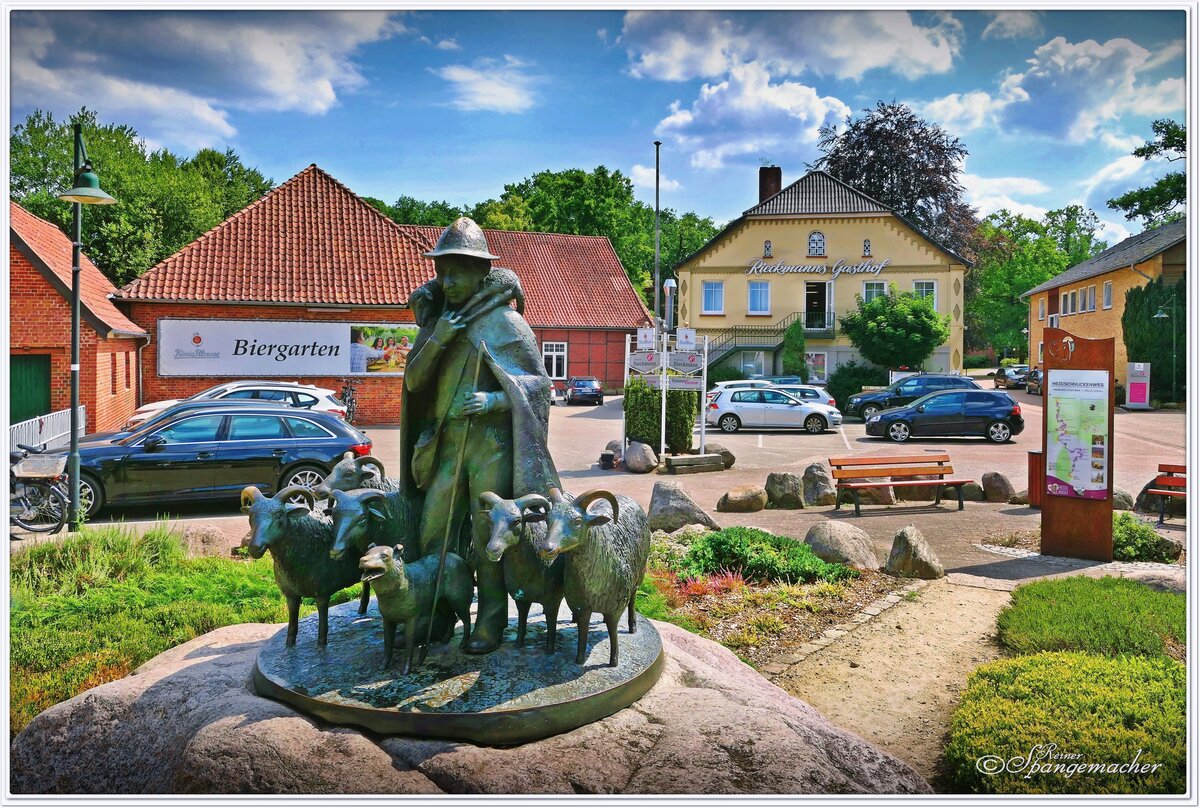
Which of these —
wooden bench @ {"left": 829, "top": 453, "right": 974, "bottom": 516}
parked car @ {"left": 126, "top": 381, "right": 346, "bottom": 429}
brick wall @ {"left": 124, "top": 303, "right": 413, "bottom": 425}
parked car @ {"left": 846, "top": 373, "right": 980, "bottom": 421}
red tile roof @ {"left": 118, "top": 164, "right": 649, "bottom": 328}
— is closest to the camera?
wooden bench @ {"left": 829, "top": 453, "right": 974, "bottom": 516}

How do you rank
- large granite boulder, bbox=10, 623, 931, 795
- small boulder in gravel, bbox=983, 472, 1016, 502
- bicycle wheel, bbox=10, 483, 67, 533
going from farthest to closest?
small boulder in gravel, bbox=983, 472, 1016, 502
bicycle wheel, bbox=10, 483, 67, 533
large granite boulder, bbox=10, 623, 931, 795

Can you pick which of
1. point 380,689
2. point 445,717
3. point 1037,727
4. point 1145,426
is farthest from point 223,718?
point 1145,426

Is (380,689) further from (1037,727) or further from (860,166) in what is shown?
(860,166)

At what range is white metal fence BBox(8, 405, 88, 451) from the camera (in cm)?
1260

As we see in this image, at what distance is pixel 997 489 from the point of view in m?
13.4

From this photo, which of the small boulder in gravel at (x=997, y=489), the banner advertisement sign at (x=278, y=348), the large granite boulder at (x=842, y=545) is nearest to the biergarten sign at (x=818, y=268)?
the banner advertisement sign at (x=278, y=348)

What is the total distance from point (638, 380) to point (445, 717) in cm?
1517

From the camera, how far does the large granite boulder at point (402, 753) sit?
3.66 metres

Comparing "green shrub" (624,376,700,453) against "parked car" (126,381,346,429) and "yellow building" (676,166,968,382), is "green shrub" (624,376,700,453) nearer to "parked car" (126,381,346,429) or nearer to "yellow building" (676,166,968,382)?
"parked car" (126,381,346,429)

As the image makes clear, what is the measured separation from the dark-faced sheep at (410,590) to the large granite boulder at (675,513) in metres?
5.86

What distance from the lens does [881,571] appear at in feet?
29.2

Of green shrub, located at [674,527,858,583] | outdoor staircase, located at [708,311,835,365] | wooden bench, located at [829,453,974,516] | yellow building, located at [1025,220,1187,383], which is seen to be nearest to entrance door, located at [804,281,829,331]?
outdoor staircase, located at [708,311,835,365]

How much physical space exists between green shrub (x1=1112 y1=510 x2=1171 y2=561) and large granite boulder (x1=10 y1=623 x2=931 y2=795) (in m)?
6.80

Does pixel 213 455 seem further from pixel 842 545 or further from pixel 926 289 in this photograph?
pixel 926 289
